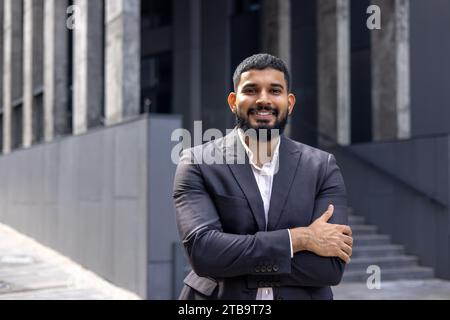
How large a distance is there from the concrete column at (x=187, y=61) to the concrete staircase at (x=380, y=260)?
8.80m

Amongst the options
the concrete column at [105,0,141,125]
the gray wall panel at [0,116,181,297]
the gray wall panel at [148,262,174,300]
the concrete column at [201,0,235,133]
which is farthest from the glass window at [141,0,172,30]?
the gray wall panel at [148,262,174,300]

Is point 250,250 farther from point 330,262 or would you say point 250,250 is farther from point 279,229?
point 330,262

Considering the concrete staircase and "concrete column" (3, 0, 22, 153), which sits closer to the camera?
the concrete staircase

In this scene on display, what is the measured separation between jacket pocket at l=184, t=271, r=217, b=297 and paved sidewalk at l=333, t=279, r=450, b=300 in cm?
631

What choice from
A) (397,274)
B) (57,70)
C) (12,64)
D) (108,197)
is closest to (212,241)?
(108,197)

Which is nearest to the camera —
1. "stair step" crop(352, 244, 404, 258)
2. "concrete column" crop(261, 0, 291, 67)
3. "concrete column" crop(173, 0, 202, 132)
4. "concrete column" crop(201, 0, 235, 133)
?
"stair step" crop(352, 244, 404, 258)

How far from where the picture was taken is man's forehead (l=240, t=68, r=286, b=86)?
2168 millimetres

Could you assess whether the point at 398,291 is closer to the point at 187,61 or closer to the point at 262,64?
the point at 262,64

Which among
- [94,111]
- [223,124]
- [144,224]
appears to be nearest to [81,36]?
[94,111]

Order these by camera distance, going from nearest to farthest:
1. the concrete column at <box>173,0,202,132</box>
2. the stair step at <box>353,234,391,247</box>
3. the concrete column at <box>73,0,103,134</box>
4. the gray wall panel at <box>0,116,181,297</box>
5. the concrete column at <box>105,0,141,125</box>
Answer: the gray wall panel at <box>0,116,181,297</box> < the concrete column at <box>105,0,141,125</box> < the stair step at <box>353,234,391,247</box> < the concrete column at <box>73,0,103,134</box> < the concrete column at <box>173,0,202,132</box>

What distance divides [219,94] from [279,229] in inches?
636

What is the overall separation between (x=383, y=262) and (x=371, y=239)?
728 mm

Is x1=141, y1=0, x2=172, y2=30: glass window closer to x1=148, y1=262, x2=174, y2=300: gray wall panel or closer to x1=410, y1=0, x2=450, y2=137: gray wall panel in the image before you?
x1=410, y1=0, x2=450, y2=137: gray wall panel

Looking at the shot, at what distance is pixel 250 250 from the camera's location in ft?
7.00
